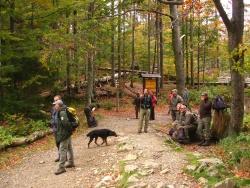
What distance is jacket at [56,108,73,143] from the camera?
1130cm

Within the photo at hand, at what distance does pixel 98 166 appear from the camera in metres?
11.8

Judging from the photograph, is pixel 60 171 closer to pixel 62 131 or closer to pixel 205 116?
pixel 62 131

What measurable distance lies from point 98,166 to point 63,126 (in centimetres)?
155

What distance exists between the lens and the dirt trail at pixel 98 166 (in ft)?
32.2

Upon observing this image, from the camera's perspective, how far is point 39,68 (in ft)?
73.7

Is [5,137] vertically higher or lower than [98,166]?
higher

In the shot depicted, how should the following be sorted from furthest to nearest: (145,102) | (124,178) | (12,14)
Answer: (12,14), (145,102), (124,178)

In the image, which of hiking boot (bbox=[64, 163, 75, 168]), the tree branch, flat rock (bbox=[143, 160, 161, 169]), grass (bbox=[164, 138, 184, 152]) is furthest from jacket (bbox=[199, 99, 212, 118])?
hiking boot (bbox=[64, 163, 75, 168])

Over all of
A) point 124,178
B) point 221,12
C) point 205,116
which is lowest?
point 124,178

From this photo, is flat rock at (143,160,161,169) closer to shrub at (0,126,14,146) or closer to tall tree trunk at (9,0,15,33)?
shrub at (0,126,14,146)

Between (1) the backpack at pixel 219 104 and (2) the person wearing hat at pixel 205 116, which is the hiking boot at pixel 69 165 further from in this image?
(1) the backpack at pixel 219 104

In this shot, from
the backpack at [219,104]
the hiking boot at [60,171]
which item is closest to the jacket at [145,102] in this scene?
the backpack at [219,104]

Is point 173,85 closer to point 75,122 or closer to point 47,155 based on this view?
point 47,155

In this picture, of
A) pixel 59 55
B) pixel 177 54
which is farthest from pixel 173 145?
pixel 59 55
